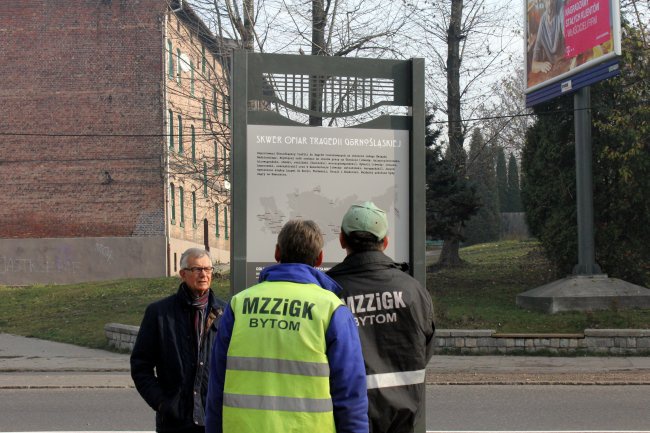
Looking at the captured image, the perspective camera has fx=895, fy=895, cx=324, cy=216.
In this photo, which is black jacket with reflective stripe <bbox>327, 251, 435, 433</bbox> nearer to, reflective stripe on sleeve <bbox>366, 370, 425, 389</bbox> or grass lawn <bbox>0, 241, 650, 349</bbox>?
reflective stripe on sleeve <bbox>366, 370, 425, 389</bbox>

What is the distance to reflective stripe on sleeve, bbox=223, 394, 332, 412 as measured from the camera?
3246 mm

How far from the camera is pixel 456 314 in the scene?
18.2 metres

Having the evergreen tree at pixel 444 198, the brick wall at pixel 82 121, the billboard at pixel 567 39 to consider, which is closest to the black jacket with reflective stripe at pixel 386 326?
the billboard at pixel 567 39

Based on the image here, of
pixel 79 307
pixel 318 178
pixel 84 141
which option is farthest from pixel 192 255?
pixel 84 141

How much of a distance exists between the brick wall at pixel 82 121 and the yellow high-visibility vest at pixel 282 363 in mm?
31595

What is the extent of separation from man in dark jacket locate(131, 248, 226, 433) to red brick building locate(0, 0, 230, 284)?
29.4m

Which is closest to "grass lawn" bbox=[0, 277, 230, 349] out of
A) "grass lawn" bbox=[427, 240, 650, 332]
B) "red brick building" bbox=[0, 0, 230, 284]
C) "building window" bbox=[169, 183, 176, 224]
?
"red brick building" bbox=[0, 0, 230, 284]

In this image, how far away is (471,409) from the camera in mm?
10625

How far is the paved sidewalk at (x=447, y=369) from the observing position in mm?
13078

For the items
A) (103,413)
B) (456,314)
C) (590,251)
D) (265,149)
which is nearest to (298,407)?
(265,149)

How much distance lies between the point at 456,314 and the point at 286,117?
13.5m

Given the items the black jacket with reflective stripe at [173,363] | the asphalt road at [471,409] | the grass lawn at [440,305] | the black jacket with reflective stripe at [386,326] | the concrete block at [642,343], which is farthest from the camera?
the grass lawn at [440,305]

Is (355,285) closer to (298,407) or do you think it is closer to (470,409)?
(298,407)

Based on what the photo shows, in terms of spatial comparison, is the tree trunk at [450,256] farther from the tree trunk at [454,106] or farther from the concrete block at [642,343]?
the concrete block at [642,343]
